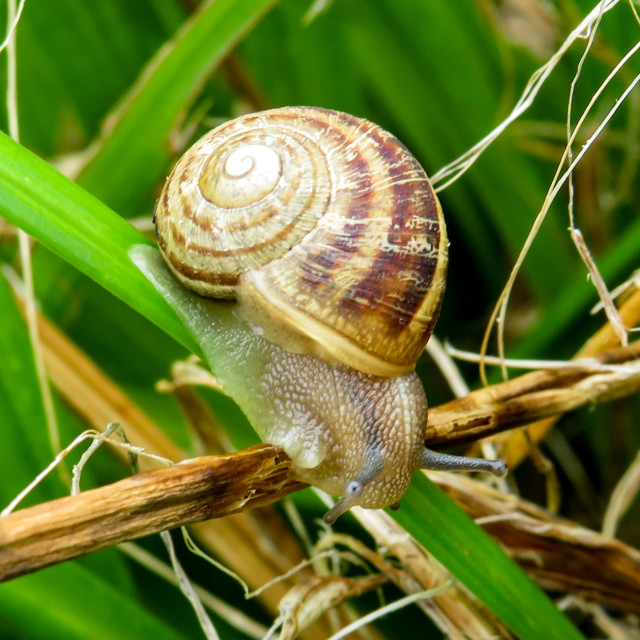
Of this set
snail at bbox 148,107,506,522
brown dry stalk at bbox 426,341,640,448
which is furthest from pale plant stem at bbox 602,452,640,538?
snail at bbox 148,107,506,522

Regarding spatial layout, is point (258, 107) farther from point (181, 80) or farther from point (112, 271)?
point (112, 271)

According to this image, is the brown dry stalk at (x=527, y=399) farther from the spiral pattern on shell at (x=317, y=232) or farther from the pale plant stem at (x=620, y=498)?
the pale plant stem at (x=620, y=498)

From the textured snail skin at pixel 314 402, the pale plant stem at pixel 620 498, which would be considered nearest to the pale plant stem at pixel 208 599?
the textured snail skin at pixel 314 402

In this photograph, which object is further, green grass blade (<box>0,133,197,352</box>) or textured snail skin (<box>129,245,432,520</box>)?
textured snail skin (<box>129,245,432,520</box>)

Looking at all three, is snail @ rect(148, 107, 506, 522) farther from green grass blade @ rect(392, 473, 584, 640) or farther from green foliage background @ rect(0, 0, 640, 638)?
green foliage background @ rect(0, 0, 640, 638)

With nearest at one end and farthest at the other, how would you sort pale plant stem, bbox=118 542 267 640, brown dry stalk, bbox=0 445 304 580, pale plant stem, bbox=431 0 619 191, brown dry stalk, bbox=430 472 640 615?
1. brown dry stalk, bbox=0 445 304 580
2. pale plant stem, bbox=431 0 619 191
3. brown dry stalk, bbox=430 472 640 615
4. pale plant stem, bbox=118 542 267 640

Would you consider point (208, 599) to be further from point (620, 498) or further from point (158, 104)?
point (158, 104)
